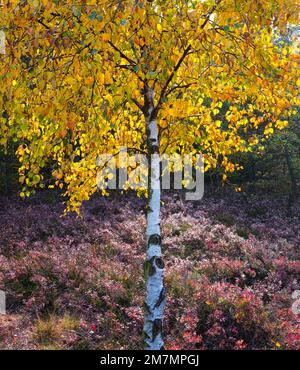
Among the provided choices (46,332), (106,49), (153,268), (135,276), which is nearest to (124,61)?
(106,49)

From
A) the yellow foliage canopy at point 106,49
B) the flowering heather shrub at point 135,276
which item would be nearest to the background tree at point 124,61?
the yellow foliage canopy at point 106,49

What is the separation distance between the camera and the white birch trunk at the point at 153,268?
571 cm

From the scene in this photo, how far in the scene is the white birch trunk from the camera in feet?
18.7

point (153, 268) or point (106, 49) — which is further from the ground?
point (106, 49)

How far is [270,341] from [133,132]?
4428mm

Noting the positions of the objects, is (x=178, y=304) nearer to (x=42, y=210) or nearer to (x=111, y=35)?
(x=111, y=35)

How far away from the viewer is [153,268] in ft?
18.9

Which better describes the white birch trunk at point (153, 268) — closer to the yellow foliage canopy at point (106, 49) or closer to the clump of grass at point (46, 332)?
the yellow foliage canopy at point (106, 49)

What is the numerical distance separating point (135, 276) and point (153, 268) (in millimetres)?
5335

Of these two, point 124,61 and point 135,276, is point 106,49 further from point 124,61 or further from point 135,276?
point 135,276

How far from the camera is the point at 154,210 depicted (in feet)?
19.0

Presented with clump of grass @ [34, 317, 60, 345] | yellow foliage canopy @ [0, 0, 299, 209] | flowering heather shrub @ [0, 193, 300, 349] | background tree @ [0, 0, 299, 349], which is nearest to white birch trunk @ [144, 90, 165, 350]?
background tree @ [0, 0, 299, 349]

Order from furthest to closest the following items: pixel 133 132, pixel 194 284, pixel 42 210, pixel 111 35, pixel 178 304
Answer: pixel 42 210
pixel 194 284
pixel 178 304
pixel 133 132
pixel 111 35
